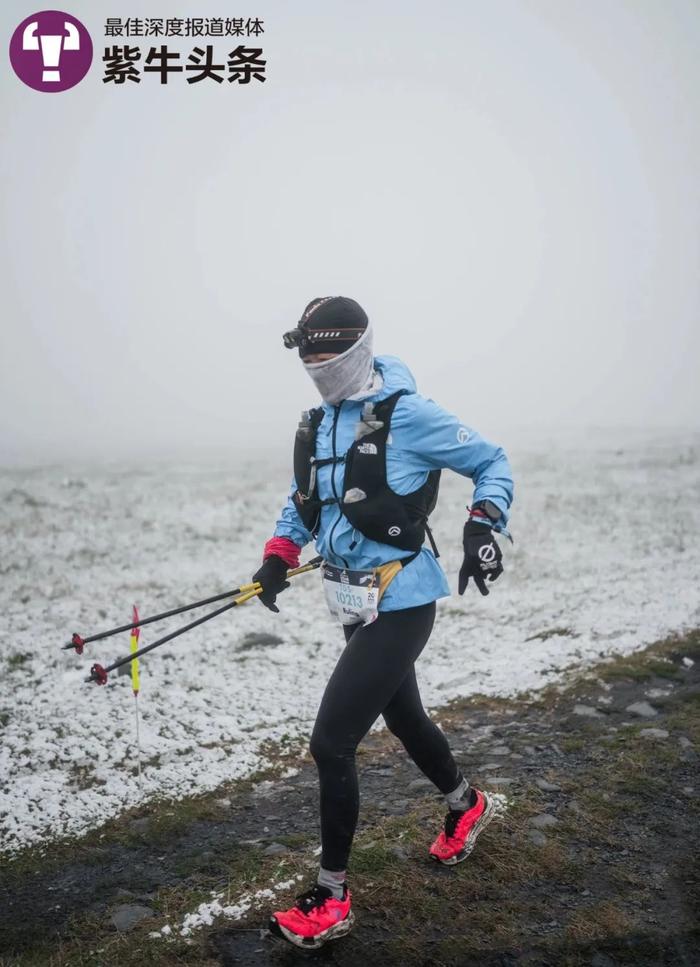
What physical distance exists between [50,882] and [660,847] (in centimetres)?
401

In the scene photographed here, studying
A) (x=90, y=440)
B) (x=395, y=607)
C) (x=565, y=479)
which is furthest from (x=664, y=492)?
(x=90, y=440)

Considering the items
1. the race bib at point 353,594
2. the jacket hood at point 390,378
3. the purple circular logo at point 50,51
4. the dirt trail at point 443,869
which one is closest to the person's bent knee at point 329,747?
the race bib at point 353,594

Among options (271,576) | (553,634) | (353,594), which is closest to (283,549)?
(271,576)

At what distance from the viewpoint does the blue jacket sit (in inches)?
160

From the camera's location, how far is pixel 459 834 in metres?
4.48

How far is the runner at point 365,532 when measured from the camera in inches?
153

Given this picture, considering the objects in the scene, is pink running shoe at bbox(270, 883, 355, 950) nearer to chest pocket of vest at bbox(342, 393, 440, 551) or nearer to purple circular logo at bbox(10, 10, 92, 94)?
chest pocket of vest at bbox(342, 393, 440, 551)

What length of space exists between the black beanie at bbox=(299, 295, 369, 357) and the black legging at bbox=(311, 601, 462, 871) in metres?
1.61

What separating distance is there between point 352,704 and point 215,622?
6.18m

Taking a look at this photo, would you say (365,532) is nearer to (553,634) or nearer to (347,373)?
(347,373)

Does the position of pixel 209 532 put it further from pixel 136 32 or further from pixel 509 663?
pixel 136 32

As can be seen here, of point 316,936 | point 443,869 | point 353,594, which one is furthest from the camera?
point 443,869

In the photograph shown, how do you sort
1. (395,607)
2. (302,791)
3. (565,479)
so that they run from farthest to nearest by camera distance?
(565,479) → (302,791) → (395,607)

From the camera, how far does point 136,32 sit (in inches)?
722
